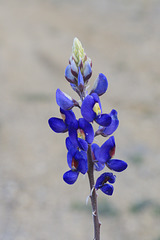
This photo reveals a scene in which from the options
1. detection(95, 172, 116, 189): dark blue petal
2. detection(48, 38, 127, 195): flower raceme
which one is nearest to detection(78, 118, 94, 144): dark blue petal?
detection(48, 38, 127, 195): flower raceme

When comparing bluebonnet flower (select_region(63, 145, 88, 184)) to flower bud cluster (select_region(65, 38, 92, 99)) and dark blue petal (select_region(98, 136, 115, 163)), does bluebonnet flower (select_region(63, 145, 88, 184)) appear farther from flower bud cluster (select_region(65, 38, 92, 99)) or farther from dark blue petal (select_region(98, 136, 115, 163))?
flower bud cluster (select_region(65, 38, 92, 99))

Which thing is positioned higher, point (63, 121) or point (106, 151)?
point (63, 121)

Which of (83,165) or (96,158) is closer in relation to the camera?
(83,165)

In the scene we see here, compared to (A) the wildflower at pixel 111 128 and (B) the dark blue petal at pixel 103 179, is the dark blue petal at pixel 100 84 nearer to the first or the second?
(A) the wildflower at pixel 111 128

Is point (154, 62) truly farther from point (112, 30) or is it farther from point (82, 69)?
point (82, 69)

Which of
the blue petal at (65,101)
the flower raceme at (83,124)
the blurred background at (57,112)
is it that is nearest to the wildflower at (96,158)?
the flower raceme at (83,124)

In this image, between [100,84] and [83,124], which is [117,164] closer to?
[83,124]

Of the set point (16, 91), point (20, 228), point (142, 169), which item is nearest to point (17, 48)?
point (16, 91)

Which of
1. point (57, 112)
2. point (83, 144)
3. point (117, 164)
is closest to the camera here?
point (83, 144)

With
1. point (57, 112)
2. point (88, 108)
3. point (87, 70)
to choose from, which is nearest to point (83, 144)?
point (88, 108)
